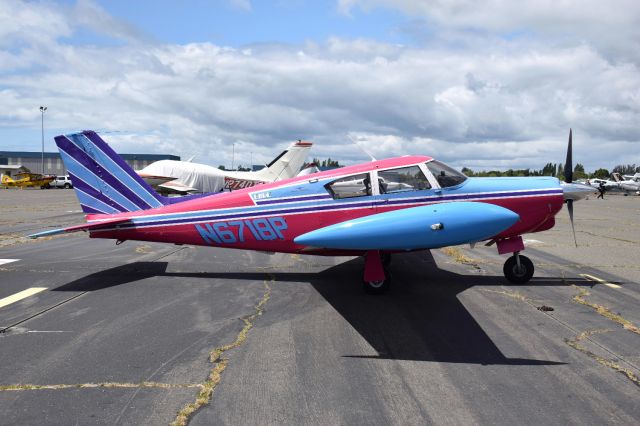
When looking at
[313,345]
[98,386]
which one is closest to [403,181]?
[313,345]

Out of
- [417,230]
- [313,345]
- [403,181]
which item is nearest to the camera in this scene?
[313,345]

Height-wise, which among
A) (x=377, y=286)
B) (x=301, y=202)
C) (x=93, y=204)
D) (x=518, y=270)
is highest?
(x=301, y=202)

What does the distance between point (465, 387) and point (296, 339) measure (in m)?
2.15

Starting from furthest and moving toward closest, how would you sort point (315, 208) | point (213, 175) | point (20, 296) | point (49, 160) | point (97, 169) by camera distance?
1. point (49, 160)
2. point (213, 175)
3. point (97, 169)
4. point (315, 208)
5. point (20, 296)

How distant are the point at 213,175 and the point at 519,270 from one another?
3121 cm

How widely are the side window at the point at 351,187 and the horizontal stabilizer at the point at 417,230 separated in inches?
77.2

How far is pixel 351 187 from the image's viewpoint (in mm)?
8062

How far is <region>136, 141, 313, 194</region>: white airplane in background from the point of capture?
1357 inches

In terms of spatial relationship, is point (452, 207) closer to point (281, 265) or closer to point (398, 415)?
point (398, 415)

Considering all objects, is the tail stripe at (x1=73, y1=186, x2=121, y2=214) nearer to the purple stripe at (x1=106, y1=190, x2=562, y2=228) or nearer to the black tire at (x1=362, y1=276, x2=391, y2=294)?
the purple stripe at (x1=106, y1=190, x2=562, y2=228)

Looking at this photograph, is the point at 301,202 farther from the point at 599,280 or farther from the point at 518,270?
the point at 599,280

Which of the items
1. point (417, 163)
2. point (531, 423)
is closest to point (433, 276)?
point (417, 163)

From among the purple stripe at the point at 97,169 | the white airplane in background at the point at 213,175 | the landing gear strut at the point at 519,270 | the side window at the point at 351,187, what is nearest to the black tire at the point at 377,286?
the side window at the point at 351,187

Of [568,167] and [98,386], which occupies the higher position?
[568,167]
